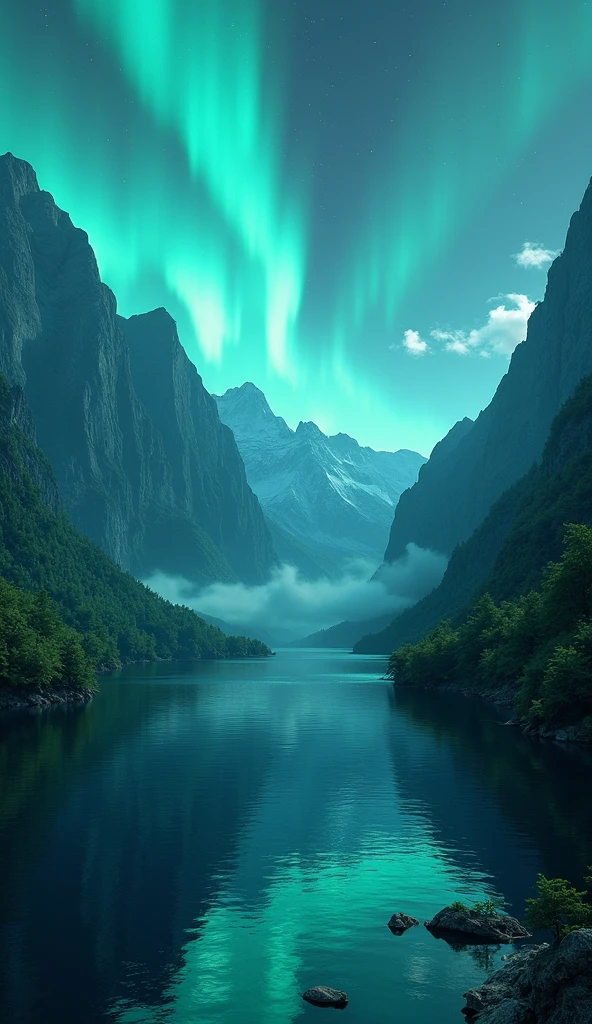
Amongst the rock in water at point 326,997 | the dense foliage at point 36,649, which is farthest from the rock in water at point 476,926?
the dense foliage at point 36,649

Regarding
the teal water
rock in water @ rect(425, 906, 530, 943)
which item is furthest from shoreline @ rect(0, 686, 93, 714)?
rock in water @ rect(425, 906, 530, 943)

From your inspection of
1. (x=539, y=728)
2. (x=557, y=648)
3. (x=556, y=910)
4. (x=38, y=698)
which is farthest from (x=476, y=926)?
(x=38, y=698)

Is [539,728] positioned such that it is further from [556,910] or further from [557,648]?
[556,910]

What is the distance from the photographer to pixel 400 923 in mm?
31922

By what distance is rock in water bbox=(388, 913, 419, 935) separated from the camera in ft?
104

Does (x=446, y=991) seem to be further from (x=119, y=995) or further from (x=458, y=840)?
(x=458, y=840)

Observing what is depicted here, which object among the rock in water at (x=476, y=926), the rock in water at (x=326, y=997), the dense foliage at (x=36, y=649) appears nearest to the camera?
the rock in water at (x=326, y=997)

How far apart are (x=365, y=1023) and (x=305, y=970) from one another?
14.7ft

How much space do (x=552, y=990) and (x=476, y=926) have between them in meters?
10.2

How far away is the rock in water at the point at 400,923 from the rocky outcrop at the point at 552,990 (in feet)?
27.4

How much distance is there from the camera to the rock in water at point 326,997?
83.3ft

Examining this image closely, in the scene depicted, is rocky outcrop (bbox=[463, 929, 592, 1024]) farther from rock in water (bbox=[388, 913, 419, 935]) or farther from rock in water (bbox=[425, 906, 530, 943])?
rock in water (bbox=[388, 913, 419, 935])

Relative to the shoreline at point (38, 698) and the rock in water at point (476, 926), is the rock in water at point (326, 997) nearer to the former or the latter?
the rock in water at point (476, 926)

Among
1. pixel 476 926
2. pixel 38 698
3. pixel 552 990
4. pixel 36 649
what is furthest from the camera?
pixel 38 698
